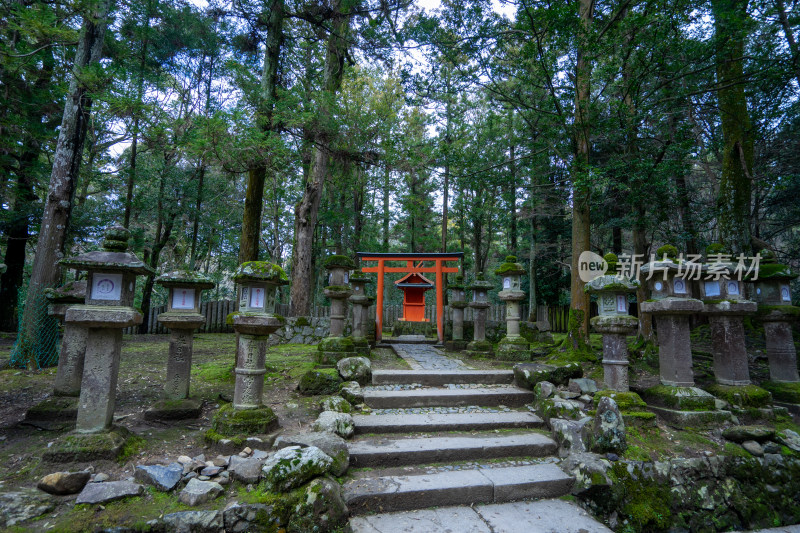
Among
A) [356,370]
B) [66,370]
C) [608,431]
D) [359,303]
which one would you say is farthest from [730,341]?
[66,370]

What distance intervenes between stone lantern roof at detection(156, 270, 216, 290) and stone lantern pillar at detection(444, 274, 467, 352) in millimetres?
6157

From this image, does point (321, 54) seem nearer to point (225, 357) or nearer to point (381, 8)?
point (381, 8)

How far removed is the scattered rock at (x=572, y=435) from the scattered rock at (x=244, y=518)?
119 inches

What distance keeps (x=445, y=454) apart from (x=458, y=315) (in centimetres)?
601

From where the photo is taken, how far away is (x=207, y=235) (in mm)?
17109

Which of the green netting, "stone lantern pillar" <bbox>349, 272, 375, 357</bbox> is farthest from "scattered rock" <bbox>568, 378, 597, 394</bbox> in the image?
the green netting

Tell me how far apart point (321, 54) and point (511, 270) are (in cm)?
848

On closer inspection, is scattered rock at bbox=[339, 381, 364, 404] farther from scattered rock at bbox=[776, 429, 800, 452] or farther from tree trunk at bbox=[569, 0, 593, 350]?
scattered rock at bbox=[776, 429, 800, 452]

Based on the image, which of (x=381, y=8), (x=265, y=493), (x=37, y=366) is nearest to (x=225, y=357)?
(x=37, y=366)

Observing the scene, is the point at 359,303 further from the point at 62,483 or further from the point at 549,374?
the point at 62,483

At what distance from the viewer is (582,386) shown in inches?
198

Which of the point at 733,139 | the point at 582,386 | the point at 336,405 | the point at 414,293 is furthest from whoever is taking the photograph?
the point at 414,293

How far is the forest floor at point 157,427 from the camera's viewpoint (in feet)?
8.73

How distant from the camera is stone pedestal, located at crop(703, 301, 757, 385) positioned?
16.6ft
